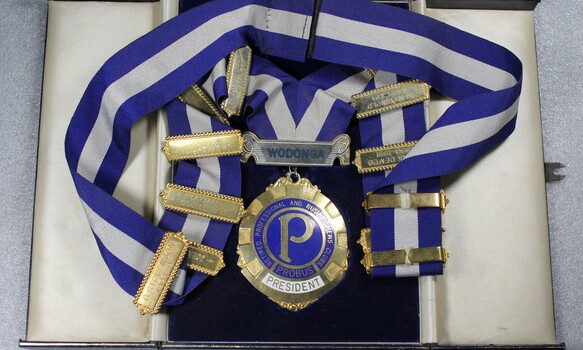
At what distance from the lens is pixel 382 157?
1682mm

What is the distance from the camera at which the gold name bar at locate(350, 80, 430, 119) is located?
1.70 m

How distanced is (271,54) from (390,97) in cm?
31

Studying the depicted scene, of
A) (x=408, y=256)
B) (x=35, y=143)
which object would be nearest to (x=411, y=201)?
(x=408, y=256)

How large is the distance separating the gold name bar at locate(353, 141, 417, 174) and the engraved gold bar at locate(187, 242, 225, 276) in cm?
40

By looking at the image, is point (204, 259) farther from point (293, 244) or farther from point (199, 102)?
point (199, 102)

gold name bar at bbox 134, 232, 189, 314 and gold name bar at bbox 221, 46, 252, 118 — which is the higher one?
gold name bar at bbox 221, 46, 252, 118

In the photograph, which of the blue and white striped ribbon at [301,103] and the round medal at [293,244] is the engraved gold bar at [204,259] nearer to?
the round medal at [293,244]

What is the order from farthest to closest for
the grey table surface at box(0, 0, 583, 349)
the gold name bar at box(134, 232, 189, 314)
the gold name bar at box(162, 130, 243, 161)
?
the grey table surface at box(0, 0, 583, 349)
the gold name bar at box(162, 130, 243, 161)
the gold name bar at box(134, 232, 189, 314)

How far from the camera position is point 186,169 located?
166 centimetres

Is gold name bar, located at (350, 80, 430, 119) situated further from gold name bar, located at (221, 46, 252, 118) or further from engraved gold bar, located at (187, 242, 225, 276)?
engraved gold bar, located at (187, 242, 225, 276)

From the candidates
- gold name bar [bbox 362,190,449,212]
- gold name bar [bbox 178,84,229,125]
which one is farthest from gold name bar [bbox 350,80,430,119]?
gold name bar [bbox 178,84,229,125]

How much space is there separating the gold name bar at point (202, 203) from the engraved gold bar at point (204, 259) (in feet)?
0.25

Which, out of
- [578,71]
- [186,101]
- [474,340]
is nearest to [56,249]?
[186,101]

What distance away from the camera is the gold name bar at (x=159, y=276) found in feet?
5.04
